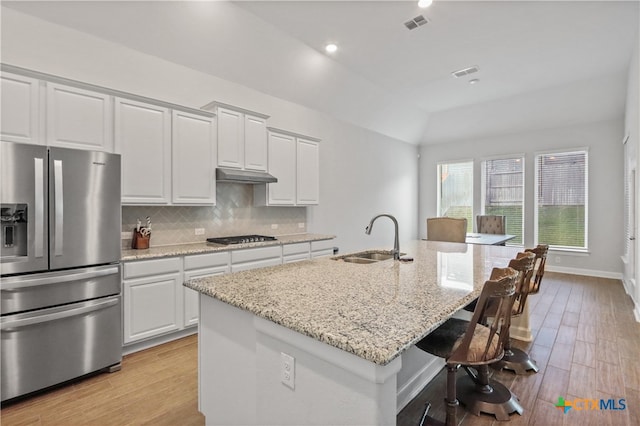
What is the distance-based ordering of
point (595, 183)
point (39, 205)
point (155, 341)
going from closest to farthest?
point (39, 205), point (155, 341), point (595, 183)

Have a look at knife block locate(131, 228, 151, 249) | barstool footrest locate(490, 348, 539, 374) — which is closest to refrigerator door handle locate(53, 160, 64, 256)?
knife block locate(131, 228, 151, 249)

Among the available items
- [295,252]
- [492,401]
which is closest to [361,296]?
[492,401]

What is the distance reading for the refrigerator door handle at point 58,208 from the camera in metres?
2.23

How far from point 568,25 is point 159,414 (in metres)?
5.57

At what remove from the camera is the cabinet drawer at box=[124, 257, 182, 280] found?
271cm

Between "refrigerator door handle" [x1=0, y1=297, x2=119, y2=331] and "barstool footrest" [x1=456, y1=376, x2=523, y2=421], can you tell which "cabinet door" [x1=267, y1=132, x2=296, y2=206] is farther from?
"barstool footrest" [x1=456, y1=376, x2=523, y2=421]

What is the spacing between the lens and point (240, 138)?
380 centimetres

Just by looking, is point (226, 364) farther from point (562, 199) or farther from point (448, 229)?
point (562, 199)

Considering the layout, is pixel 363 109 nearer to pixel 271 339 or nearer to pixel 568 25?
pixel 568 25

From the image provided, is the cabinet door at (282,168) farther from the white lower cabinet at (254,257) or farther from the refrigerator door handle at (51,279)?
the refrigerator door handle at (51,279)

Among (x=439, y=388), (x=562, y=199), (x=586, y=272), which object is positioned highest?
(x=562, y=199)

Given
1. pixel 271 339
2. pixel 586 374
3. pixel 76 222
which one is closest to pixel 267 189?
pixel 76 222

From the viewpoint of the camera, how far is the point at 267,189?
4.19m

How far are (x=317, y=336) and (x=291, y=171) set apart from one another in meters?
3.65
